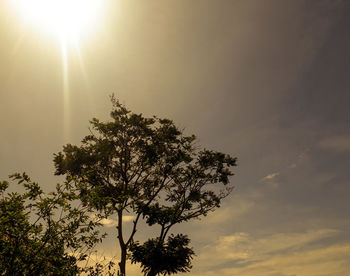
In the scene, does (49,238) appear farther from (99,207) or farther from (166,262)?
(166,262)

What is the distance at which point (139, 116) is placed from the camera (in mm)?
24359

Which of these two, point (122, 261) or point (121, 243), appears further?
point (121, 243)

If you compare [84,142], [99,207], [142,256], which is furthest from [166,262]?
[99,207]

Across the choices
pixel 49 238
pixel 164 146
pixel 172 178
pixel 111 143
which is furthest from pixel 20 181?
pixel 172 178

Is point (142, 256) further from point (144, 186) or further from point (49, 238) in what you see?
point (49, 238)

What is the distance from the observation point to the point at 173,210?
27.6m

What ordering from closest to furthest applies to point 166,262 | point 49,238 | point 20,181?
point 20,181, point 49,238, point 166,262

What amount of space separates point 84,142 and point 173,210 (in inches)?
436

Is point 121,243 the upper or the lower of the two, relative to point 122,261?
upper

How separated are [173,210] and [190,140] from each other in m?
7.44

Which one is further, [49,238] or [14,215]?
[49,238]

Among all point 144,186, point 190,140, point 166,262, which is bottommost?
point 166,262

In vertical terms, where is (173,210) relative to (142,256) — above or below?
above

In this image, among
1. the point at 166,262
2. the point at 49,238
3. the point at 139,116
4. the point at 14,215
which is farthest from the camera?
the point at 166,262
